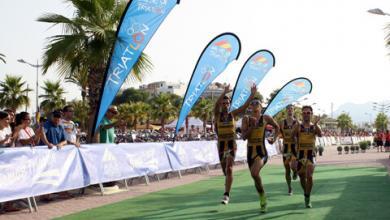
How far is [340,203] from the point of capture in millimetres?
9648

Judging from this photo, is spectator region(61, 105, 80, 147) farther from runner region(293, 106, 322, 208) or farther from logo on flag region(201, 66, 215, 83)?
logo on flag region(201, 66, 215, 83)

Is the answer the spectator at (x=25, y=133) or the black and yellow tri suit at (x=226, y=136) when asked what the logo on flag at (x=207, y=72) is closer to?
the black and yellow tri suit at (x=226, y=136)

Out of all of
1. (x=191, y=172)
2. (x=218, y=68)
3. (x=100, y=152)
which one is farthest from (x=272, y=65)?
(x=100, y=152)

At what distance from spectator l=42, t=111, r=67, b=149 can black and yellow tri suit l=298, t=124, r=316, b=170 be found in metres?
4.89

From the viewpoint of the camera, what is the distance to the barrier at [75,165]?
869 centimetres

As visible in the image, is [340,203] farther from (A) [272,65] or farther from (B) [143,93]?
(B) [143,93]

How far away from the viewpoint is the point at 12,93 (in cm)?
4712

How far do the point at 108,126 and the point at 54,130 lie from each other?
74.2 inches

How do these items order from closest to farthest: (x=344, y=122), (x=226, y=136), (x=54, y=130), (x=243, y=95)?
1. (x=226, y=136)
2. (x=54, y=130)
3. (x=243, y=95)
4. (x=344, y=122)

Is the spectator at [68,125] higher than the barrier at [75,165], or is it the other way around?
the spectator at [68,125]

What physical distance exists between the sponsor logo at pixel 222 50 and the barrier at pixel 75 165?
3.66 m

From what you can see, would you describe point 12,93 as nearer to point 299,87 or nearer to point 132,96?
point 299,87

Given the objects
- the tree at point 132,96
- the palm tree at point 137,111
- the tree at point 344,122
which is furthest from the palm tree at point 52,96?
the tree at point 344,122

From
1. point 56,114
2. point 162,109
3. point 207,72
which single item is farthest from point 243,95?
point 162,109
